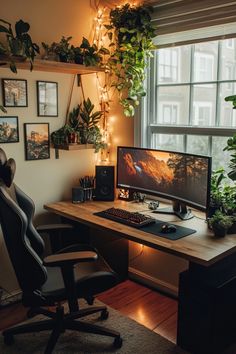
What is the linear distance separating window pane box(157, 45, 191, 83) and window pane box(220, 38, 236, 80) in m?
0.28

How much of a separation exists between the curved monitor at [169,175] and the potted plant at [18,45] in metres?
0.98

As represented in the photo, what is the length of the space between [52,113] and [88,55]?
507 millimetres

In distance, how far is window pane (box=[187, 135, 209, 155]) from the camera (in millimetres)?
2680

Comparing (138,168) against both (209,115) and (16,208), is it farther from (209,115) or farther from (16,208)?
(16,208)

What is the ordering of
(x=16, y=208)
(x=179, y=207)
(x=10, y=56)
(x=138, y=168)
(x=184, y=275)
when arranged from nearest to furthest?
(x=16, y=208), (x=184, y=275), (x=10, y=56), (x=179, y=207), (x=138, y=168)

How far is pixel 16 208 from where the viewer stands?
1.87 metres

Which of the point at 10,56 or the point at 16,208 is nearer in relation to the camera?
the point at 16,208

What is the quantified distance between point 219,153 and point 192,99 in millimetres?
450

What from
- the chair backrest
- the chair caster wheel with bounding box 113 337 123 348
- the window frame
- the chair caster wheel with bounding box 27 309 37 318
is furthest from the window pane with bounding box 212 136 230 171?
the chair caster wheel with bounding box 27 309 37 318

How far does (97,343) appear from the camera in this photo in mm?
2268

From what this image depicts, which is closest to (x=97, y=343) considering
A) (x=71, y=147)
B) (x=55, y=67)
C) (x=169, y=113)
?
(x=71, y=147)

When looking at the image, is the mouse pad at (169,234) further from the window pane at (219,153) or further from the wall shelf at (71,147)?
the wall shelf at (71,147)

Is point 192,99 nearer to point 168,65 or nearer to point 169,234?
point 168,65

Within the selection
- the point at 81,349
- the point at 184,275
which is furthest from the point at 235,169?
the point at 81,349
